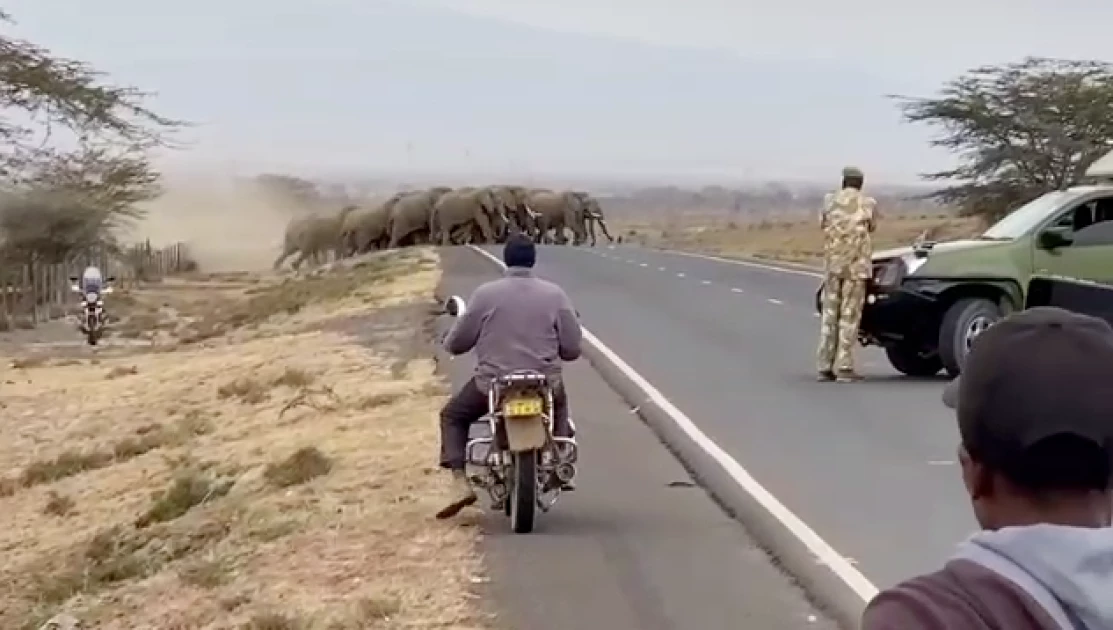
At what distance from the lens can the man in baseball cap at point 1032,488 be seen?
276 cm

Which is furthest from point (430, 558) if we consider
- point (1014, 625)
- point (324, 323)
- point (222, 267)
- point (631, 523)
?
point (222, 267)

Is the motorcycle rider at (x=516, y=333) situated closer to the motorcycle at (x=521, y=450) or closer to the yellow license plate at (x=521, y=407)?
the motorcycle at (x=521, y=450)

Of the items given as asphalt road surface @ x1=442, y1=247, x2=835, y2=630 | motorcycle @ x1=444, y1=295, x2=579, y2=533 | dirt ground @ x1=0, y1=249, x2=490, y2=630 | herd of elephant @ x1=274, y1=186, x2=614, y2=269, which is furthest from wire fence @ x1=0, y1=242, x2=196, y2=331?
motorcycle @ x1=444, y1=295, x2=579, y2=533

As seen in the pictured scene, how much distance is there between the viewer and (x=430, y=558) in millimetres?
9742

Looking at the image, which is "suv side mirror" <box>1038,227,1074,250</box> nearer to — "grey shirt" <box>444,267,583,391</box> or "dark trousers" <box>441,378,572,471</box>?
"dark trousers" <box>441,378,572,471</box>

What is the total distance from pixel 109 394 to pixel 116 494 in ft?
26.5

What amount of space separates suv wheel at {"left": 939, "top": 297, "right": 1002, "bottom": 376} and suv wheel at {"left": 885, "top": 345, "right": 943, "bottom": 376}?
563mm

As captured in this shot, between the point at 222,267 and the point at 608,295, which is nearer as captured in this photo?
the point at 608,295

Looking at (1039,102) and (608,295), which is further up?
(1039,102)

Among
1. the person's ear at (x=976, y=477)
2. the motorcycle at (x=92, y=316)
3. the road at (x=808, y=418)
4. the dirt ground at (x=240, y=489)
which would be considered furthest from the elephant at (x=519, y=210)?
the person's ear at (x=976, y=477)

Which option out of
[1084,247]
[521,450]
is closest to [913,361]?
[1084,247]

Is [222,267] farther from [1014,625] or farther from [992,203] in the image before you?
[1014,625]

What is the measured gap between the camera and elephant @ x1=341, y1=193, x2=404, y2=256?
79.9 metres

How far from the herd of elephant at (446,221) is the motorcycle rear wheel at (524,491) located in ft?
217
